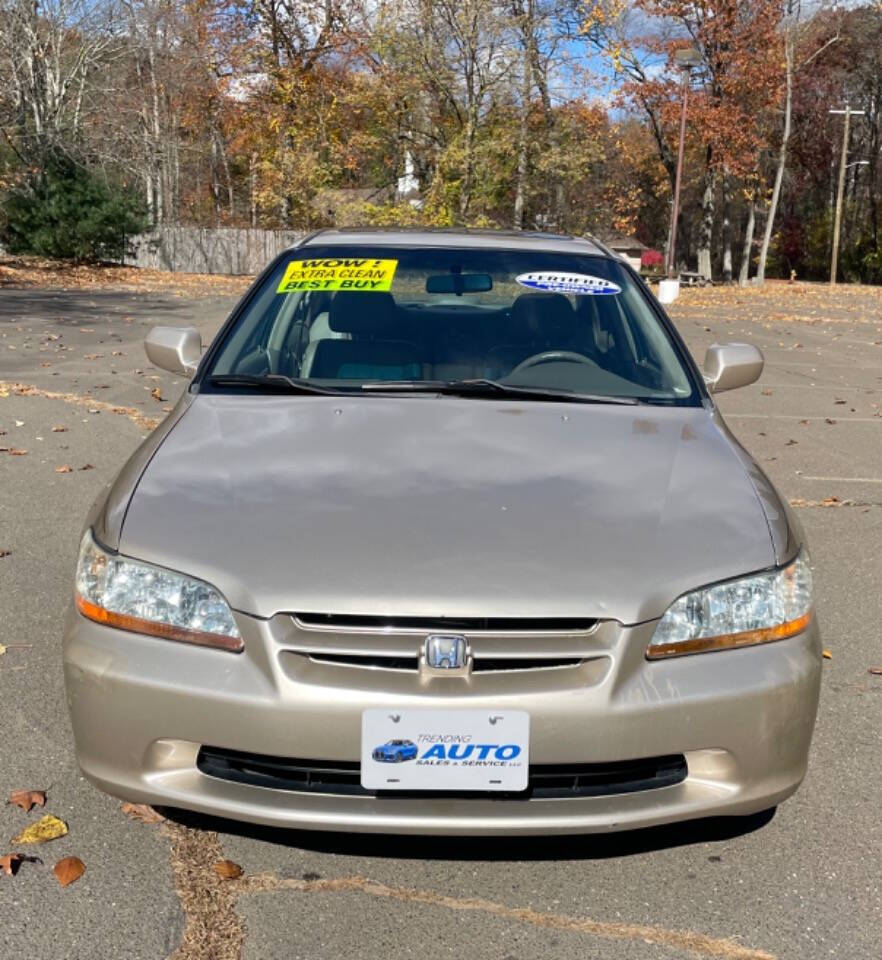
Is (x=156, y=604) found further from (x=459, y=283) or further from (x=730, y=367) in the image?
(x=730, y=367)

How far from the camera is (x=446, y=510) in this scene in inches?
99.5

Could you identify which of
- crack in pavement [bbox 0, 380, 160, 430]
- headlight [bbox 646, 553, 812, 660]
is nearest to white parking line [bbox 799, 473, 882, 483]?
headlight [bbox 646, 553, 812, 660]

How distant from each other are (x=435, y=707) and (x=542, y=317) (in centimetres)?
209

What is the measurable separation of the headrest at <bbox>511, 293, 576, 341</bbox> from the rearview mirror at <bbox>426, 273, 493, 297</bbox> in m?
0.15

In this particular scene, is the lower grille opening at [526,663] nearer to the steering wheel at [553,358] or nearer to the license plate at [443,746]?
the license plate at [443,746]

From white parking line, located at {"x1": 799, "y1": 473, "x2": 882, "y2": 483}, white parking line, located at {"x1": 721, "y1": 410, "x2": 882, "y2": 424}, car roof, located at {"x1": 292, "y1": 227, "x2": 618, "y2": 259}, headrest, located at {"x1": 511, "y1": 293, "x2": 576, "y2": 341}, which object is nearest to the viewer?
headrest, located at {"x1": 511, "y1": 293, "x2": 576, "y2": 341}

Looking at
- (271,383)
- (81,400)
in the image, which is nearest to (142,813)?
(271,383)

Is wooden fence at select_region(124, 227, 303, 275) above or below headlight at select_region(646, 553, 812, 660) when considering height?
below

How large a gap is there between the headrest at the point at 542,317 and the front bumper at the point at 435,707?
1788 mm

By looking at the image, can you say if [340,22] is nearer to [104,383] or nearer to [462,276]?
[104,383]

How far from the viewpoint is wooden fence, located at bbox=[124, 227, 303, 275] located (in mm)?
40375

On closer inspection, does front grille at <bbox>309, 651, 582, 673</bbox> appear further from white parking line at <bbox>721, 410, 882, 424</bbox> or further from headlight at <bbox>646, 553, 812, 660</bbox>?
white parking line at <bbox>721, 410, 882, 424</bbox>

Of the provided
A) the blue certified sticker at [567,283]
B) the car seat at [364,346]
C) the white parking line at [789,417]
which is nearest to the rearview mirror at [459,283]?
the blue certified sticker at [567,283]

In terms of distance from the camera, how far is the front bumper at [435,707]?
7.18 feet
